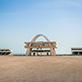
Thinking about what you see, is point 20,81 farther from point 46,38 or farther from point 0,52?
point 0,52

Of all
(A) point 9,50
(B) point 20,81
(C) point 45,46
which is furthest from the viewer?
(A) point 9,50

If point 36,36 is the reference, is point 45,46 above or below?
below

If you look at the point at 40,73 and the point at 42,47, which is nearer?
the point at 40,73

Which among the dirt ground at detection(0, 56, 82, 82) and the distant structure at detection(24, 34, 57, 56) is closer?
the dirt ground at detection(0, 56, 82, 82)

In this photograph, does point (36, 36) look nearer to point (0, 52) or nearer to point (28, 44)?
point (28, 44)

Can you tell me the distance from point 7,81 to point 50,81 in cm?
307

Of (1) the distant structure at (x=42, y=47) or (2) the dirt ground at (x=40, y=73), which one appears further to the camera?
(1) the distant structure at (x=42, y=47)

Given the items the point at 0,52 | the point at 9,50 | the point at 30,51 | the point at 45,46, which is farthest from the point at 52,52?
the point at 0,52

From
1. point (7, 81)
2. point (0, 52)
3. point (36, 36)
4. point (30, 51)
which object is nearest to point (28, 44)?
point (30, 51)

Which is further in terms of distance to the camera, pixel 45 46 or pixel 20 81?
pixel 45 46

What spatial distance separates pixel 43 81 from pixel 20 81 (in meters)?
1.63

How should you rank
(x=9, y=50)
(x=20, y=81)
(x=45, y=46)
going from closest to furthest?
(x=20, y=81) < (x=45, y=46) < (x=9, y=50)

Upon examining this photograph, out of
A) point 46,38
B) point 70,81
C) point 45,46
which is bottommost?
point 70,81

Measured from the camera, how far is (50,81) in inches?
340
